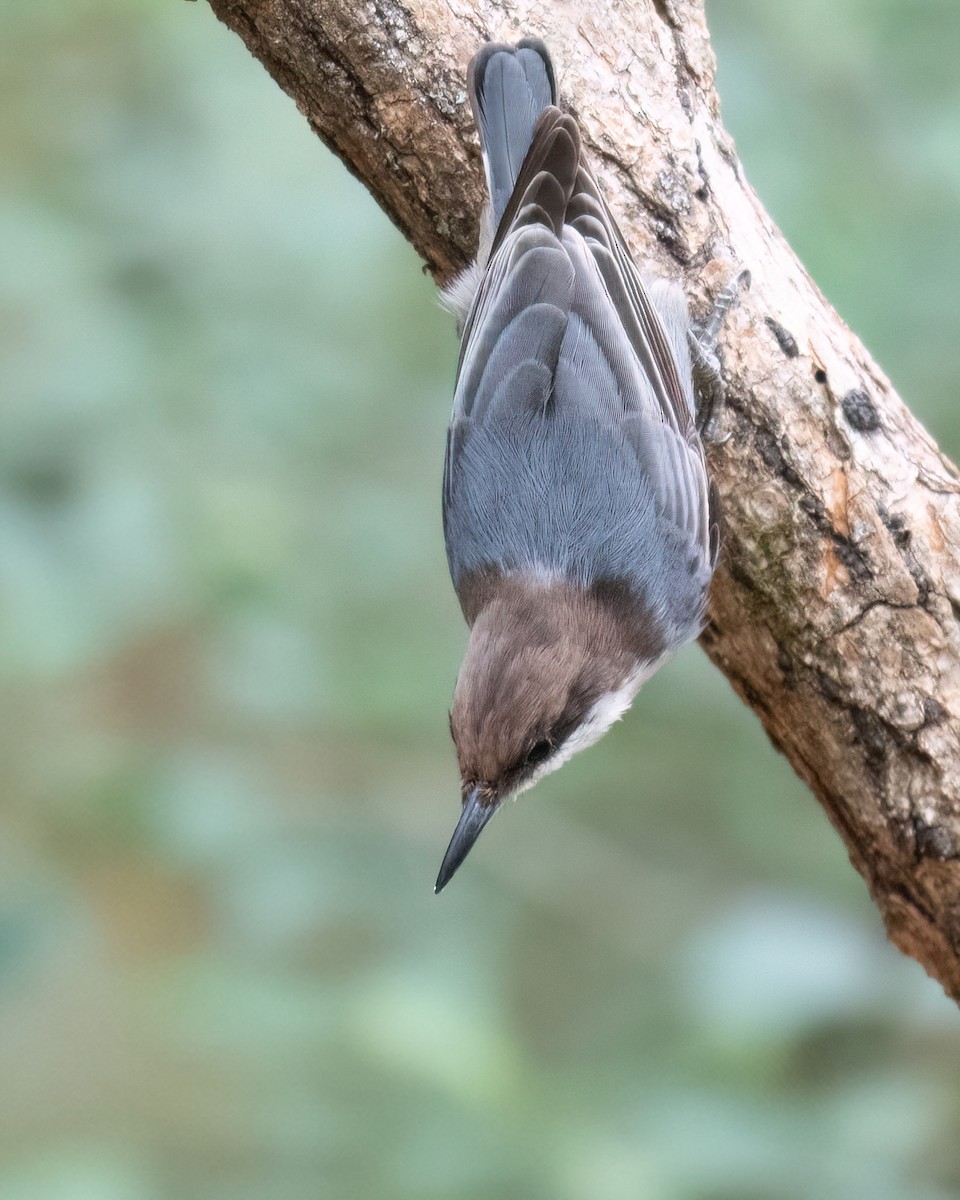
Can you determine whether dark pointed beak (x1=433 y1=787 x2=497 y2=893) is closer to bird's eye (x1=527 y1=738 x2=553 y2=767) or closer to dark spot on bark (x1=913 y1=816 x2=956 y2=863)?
bird's eye (x1=527 y1=738 x2=553 y2=767)

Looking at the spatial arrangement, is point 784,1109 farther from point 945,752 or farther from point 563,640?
point 563,640

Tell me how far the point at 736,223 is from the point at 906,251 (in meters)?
0.50

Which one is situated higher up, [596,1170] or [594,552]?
[594,552]

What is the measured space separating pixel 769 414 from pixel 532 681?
24.9 inches

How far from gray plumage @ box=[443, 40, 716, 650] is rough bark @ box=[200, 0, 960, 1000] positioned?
0.30 feet

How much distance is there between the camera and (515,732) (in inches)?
101

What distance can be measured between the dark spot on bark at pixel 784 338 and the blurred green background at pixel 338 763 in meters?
0.37

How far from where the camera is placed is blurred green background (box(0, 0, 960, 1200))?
2363 mm

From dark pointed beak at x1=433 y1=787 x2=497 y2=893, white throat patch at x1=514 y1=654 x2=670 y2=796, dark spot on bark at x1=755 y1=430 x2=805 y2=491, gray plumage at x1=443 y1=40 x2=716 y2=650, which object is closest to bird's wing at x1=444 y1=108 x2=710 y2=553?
gray plumage at x1=443 y1=40 x2=716 y2=650

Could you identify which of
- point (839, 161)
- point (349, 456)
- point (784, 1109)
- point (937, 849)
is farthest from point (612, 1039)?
point (839, 161)

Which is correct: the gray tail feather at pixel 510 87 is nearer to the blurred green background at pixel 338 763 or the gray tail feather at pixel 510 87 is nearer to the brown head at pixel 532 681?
the blurred green background at pixel 338 763

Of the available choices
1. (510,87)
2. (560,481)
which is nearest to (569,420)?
(560,481)

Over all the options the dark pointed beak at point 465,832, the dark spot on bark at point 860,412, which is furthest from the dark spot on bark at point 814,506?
the dark pointed beak at point 465,832

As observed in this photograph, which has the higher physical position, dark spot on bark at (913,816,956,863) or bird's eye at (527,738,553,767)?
bird's eye at (527,738,553,767)
